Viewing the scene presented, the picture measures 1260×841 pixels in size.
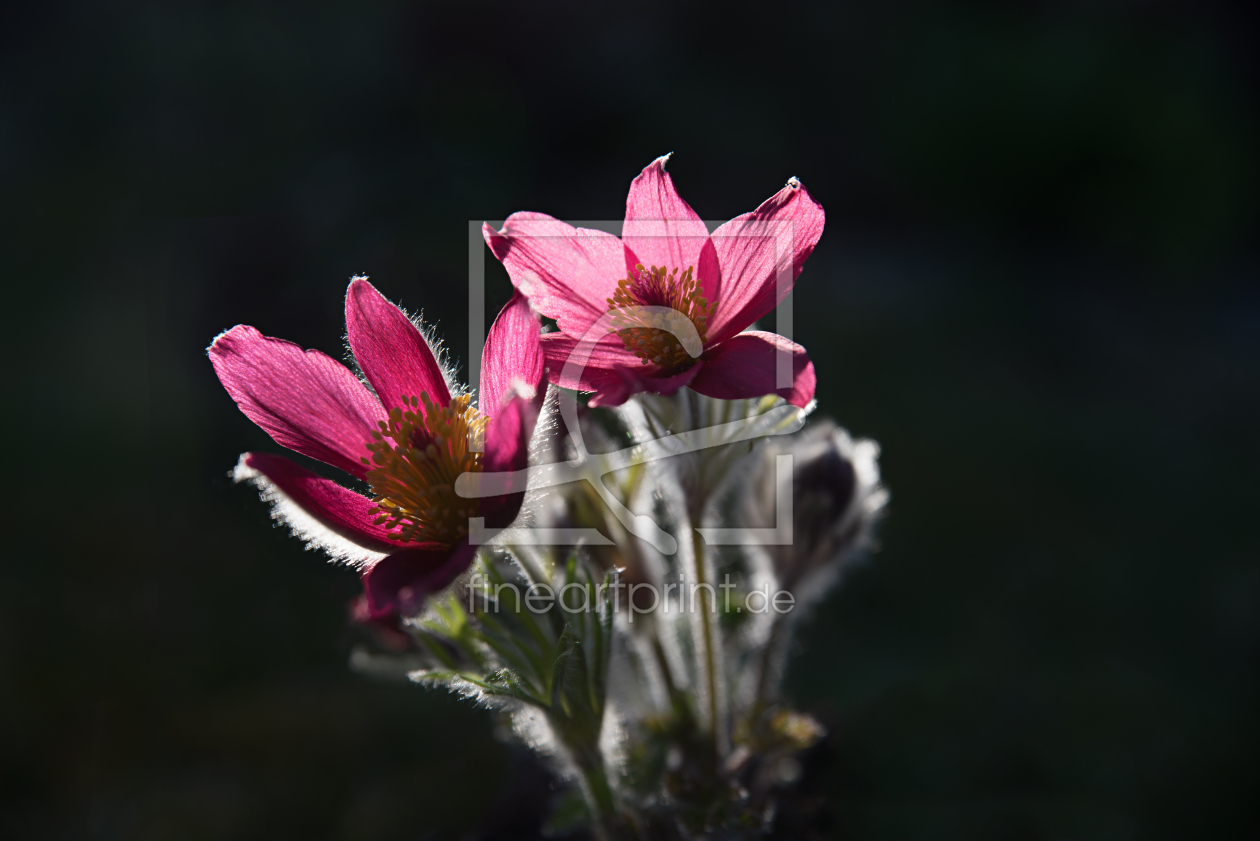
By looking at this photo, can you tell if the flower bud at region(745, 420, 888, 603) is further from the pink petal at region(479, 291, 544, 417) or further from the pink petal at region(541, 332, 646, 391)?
the pink petal at region(479, 291, 544, 417)

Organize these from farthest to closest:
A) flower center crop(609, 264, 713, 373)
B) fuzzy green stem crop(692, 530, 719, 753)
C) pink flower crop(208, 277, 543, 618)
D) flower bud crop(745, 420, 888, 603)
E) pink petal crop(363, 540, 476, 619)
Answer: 1. flower bud crop(745, 420, 888, 603)
2. fuzzy green stem crop(692, 530, 719, 753)
3. flower center crop(609, 264, 713, 373)
4. pink flower crop(208, 277, 543, 618)
5. pink petal crop(363, 540, 476, 619)

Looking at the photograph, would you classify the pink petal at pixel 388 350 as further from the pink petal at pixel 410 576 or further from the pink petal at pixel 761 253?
the pink petal at pixel 761 253

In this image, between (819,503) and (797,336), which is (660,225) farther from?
(797,336)

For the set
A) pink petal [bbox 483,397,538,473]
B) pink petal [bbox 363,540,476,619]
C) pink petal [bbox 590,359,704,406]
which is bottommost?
pink petal [bbox 363,540,476,619]

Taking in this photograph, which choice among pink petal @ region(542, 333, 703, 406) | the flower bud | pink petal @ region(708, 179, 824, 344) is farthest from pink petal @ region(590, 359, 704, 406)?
the flower bud

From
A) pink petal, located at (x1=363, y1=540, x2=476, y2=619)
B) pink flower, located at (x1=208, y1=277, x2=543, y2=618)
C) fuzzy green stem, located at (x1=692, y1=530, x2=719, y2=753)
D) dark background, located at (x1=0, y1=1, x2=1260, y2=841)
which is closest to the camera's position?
pink petal, located at (x1=363, y1=540, x2=476, y2=619)

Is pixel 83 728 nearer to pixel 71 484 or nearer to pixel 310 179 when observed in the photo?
pixel 71 484

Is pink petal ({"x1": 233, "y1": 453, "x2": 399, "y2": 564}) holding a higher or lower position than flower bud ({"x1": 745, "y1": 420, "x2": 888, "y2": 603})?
higher

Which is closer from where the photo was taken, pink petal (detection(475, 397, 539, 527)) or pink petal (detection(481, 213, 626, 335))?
pink petal (detection(475, 397, 539, 527))
